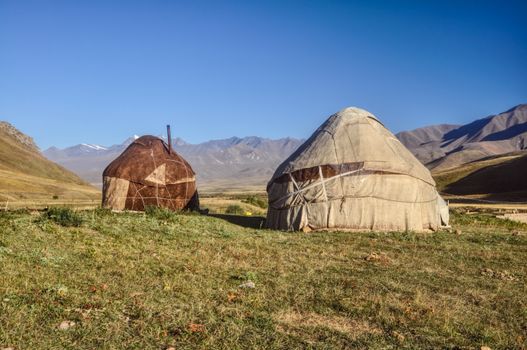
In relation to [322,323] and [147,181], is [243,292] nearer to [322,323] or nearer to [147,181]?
[322,323]

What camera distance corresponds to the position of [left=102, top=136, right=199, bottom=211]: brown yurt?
71.7 feet

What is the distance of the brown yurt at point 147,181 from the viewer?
2186 centimetres

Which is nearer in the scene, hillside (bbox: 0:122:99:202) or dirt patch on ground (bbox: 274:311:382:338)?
dirt patch on ground (bbox: 274:311:382:338)

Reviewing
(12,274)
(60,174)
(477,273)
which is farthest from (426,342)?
(60,174)

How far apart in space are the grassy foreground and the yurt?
3090 mm

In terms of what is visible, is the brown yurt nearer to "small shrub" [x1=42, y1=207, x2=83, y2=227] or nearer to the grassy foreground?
"small shrub" [x1=42, y1=207, x2=83, y2=227]

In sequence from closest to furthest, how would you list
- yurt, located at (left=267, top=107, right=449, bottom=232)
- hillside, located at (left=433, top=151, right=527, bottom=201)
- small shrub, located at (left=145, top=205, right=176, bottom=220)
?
yurt, located at (left=267, top=107, right=449, bottom=232) < small shrub, located at (left=145, top=205, right=176, bottom=220) < hillside, located at (left=433, top=151, right=527, bottom=201)

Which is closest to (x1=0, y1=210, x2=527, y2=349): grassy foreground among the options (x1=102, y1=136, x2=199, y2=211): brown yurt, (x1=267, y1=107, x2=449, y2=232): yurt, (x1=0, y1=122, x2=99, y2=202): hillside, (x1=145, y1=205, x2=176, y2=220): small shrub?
(x1=267, y1=107, x2=449, y2=232): yurt

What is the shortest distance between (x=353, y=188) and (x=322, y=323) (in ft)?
34.1

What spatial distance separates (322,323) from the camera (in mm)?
6625

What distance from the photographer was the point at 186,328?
6125mm

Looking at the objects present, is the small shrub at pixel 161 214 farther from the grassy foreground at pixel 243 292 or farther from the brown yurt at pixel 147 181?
the brown yurt at pixel 147 181

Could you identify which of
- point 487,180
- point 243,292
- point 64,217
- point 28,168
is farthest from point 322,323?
point 487,180

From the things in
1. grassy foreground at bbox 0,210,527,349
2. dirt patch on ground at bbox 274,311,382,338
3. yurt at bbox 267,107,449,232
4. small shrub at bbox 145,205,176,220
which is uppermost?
yurt at bbox 267,107,449,232
